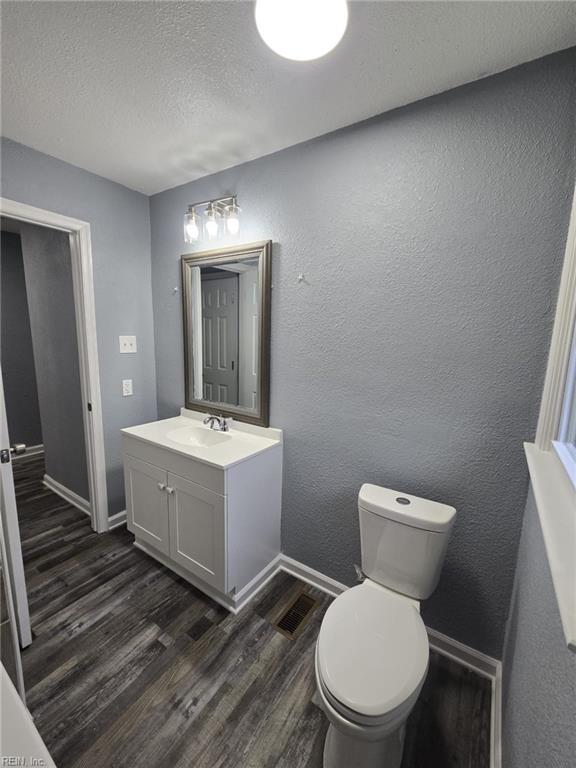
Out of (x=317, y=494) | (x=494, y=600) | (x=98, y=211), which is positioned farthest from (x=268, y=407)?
(x=98, y=211)

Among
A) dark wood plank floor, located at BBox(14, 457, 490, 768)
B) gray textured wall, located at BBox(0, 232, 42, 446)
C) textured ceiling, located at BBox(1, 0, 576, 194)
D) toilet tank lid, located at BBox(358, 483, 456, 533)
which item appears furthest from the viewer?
gray textured wall, located at BBox(0, 232, 42, 446)

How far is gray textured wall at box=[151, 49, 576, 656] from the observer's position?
1134 millimetres

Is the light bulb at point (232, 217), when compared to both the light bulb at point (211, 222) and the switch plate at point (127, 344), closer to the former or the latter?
the light bulb at point (211, 222)

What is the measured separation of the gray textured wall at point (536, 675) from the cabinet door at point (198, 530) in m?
1.15

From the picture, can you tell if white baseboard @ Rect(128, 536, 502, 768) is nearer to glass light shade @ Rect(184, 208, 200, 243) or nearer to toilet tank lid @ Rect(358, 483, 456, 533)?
toilet tank lid @ Rect(358, 483, 456, 533)

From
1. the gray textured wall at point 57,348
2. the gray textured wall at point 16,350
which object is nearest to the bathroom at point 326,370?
the gray textured wall at point 57,348

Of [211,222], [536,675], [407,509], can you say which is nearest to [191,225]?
[211,222]

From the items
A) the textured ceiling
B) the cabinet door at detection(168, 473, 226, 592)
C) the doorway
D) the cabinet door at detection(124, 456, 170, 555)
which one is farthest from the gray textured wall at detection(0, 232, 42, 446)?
the cabinet door at detection(168, 473, 226, 592)

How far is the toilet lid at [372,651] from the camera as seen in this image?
90cm

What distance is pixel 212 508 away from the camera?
155cm

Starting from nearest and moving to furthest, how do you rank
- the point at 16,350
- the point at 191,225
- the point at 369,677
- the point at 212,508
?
the point at 369,677 → the point at 212,508 → the point at 191,225 → the point at 16,350

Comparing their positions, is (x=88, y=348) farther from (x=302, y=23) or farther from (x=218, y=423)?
(x=302, y=23)

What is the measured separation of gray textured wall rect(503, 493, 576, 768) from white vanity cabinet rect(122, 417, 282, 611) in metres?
1.13

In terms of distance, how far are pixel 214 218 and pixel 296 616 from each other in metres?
2.18
